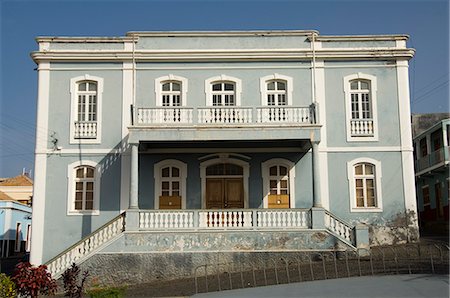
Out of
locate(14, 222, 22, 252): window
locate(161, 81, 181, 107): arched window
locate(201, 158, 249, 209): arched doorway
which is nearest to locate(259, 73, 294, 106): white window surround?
locate(201, 158, 249, 209): arched doorway

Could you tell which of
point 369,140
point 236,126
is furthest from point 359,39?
point 236,126

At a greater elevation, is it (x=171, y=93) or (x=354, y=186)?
(x=171, y=93)

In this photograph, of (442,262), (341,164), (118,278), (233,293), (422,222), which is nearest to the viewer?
(233,293)

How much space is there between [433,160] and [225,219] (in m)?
15.9

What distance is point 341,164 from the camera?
23094mm

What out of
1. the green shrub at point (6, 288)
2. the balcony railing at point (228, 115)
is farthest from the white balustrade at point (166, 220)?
the green shrub at point (6, 288)

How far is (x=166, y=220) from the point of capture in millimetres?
20531

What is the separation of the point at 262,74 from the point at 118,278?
9.77 m

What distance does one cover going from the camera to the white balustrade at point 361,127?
76.5ft

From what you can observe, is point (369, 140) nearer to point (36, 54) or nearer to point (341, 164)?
point (341, 164)

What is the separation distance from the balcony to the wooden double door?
41.7 ft

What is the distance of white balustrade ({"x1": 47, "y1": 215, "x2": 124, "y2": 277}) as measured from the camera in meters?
19.8

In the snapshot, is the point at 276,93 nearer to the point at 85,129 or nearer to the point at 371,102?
the point at 371,102

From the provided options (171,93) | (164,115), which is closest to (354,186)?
(164,115)
